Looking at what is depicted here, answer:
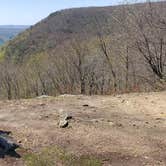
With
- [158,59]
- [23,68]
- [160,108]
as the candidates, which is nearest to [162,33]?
Result: [158,59]

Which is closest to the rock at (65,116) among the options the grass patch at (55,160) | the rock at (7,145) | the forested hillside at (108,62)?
the rock at (7,145)

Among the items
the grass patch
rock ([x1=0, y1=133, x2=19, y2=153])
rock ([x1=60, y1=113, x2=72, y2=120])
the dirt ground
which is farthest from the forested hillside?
the grass patch

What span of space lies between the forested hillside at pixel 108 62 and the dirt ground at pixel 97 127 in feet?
9.75

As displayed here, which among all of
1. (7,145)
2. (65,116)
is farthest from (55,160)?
(65,116)

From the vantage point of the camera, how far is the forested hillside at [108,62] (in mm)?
15492

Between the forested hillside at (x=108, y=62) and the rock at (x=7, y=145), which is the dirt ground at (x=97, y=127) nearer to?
the rock at (x=7, y=145)

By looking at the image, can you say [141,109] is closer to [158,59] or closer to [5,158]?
[5,158]

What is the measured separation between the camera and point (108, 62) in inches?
906

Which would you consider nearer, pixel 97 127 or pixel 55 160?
pixel 55 160

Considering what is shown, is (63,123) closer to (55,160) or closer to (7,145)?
(7,145)

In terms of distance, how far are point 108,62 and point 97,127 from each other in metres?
15.7

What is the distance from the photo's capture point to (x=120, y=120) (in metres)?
8.06

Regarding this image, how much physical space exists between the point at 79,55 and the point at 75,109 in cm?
2358

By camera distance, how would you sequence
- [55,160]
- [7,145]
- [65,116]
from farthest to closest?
[65,116] → [7,145] → [55,160]
